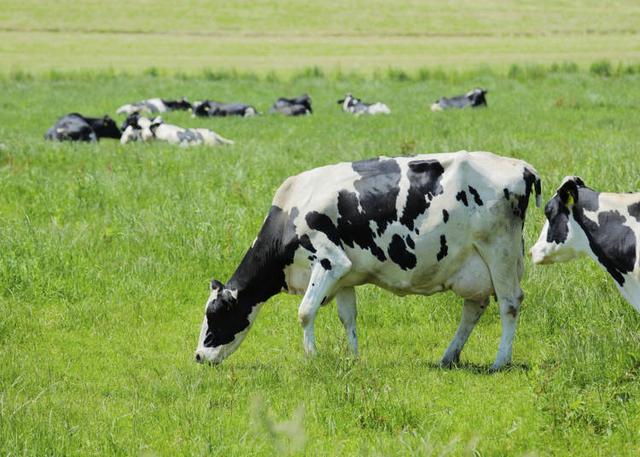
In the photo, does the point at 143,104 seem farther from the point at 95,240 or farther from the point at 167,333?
the point at 167,333

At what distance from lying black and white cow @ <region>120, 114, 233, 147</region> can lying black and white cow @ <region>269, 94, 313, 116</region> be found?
537 cm

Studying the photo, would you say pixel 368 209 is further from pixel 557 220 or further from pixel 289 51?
pixel 289 51

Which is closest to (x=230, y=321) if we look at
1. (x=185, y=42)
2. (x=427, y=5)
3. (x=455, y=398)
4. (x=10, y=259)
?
(x=455, y=398)

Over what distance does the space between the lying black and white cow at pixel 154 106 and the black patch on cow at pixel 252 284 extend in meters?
23.7

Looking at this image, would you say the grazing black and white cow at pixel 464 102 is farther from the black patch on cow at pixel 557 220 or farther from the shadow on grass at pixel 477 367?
the shadow on grass at pixel 477 367

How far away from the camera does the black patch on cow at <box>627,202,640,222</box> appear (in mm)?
7277

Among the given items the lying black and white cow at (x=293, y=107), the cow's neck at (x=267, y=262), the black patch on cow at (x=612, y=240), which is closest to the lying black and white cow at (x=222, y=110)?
the lying black and white cow at (x=293, y=107)

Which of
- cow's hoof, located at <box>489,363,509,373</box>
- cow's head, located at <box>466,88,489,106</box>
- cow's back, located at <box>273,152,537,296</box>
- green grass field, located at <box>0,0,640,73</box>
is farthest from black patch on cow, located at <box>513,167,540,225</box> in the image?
green grass field, located at <box>0,0,640,73</box>

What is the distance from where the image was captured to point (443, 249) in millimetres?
7672

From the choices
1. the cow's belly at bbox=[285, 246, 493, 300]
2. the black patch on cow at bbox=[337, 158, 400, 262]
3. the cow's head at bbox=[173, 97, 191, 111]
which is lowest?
the cow's head at bbox=[173, 97, 191, 111]

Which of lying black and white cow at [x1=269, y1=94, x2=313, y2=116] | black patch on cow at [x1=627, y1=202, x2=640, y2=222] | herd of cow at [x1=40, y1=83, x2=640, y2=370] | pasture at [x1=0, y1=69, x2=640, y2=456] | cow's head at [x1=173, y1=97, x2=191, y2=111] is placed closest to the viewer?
pasture at [x1=0, y1=69, x2=640, y2=456]

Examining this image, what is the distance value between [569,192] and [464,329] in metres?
1.47

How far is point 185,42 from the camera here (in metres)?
68.5

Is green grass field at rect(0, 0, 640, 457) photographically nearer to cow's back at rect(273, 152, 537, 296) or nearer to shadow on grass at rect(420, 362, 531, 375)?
shadow on grass at rect(420, 362, 531, 375)
